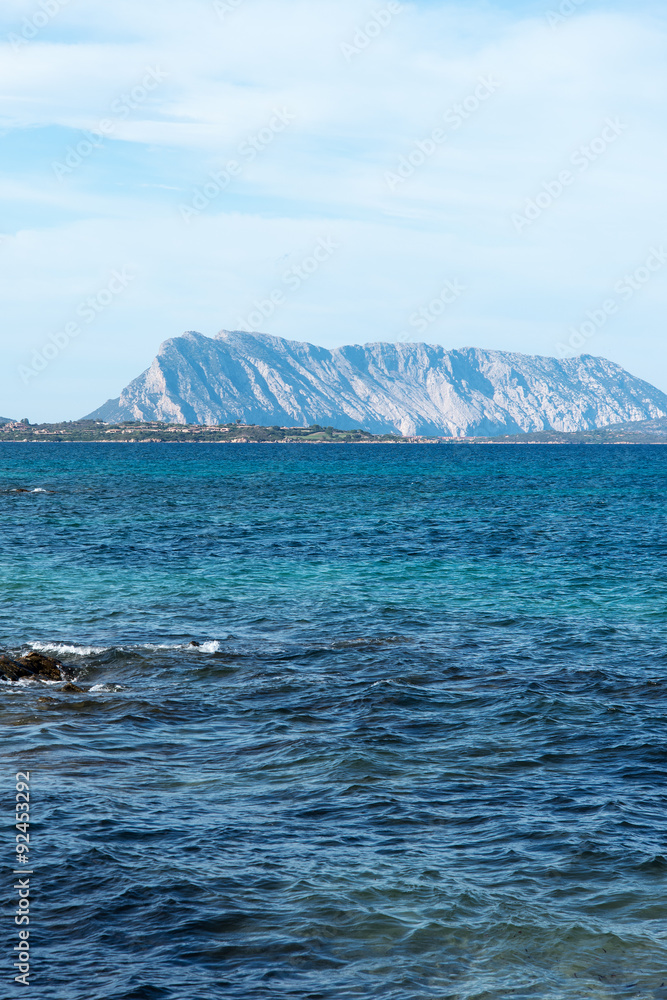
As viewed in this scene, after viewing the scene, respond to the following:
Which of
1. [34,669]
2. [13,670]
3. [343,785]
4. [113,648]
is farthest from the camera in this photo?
[113,648]

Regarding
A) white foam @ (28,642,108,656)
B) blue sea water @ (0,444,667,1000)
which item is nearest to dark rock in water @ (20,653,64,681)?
blue sea water @ (0,444,667,1000)

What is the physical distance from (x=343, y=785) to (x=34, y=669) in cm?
1175

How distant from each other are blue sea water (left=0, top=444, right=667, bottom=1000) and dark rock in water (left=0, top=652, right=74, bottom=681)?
83 cm

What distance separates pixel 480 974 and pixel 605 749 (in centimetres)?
864

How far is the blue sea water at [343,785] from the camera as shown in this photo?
11438 mm

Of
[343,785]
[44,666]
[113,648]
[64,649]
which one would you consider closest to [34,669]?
[44,666]

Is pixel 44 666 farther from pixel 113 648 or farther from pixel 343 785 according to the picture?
pixel 343 785

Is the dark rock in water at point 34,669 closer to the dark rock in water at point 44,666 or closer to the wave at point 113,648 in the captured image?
the dark rock in water at point 44,666

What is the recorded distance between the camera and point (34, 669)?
24719mm

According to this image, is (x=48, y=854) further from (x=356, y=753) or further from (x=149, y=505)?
(x=149, y=505)

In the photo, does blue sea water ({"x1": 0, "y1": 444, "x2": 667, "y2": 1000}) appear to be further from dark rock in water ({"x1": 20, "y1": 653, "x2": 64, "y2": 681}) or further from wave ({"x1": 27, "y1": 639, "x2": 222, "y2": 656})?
dark rock in water ({"x1": 20, "y1": 653, "x2": 64, "y2": 681})

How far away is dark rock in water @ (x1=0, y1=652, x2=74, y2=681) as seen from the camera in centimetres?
2434

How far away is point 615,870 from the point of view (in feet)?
44.9

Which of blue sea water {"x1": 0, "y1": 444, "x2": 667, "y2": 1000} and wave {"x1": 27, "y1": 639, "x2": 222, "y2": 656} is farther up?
wave {"x1": 27, "y1": 639, "x2": 222, "y2": 656}
